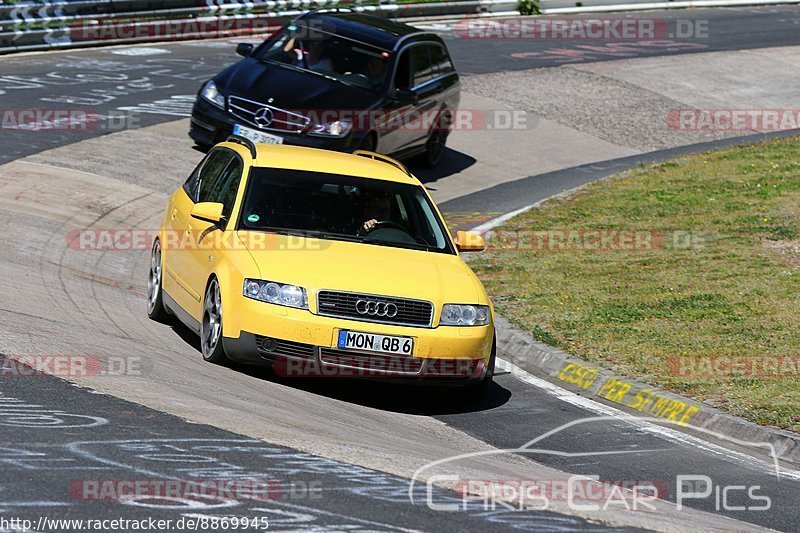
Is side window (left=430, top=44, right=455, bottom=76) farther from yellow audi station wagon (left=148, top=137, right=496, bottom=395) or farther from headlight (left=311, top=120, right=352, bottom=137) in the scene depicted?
yellow audi station wagon (left=148, top=137, right=496, bottom=395)

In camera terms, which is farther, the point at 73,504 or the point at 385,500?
the point at 385,500

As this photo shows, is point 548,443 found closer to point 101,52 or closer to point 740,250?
point 740,250

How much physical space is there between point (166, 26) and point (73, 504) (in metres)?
22.0

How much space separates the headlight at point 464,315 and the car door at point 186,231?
193 cm

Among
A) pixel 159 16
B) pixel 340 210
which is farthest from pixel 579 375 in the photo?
pixel 159 16

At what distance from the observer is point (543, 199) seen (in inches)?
713

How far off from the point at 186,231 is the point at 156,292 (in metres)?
0.81

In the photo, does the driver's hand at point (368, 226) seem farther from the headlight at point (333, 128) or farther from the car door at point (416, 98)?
the car door at point (416, 98)

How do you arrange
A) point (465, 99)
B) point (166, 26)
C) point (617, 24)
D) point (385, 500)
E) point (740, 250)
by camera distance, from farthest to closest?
1. point (617, 24)
2. point (166, 26)
3. point (465, 99)
4. point (740, 250)
5. point (385, 500)

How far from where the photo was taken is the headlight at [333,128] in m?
16.3

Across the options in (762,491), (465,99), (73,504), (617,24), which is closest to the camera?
(73,504)

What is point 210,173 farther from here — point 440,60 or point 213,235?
point 440,60

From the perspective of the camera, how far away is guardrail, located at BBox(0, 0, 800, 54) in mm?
23375

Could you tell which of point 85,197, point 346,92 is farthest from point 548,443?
point 346,92
